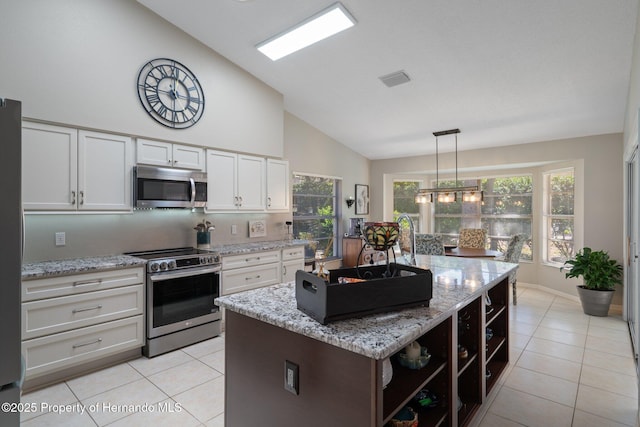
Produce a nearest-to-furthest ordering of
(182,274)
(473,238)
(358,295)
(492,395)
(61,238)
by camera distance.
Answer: (358,295) → (492,395) → (61,238) → (182,274) → (473,238)

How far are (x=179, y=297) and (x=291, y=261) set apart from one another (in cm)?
164

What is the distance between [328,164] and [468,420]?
15.4ft

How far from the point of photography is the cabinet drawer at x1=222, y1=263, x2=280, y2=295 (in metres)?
3.69

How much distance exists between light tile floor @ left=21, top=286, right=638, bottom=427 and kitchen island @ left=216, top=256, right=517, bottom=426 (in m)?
0.72

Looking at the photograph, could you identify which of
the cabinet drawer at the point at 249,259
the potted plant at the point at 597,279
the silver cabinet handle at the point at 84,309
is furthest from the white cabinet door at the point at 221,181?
the potted plant at the point at 597,279

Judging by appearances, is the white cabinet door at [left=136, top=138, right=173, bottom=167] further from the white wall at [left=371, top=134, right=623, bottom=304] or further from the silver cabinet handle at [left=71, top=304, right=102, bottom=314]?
the white wall at [left=371, top=134, right=623, bottom=304]

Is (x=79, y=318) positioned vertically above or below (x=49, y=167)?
below

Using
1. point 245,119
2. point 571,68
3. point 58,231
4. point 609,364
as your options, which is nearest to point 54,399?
point 58,231

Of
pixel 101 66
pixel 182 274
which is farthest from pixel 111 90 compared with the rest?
pixel 182 274

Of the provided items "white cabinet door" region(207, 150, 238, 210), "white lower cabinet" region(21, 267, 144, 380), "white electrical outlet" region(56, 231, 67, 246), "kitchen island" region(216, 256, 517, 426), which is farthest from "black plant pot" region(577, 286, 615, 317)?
"white electrical outlet" region(56, 231, 67, 246)

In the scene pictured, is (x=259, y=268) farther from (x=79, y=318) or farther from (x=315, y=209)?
(x=315, y=209)

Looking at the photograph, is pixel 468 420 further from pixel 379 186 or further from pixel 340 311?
pixel 379 186

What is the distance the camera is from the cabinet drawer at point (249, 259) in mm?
3695

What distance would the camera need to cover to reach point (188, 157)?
3627mm
